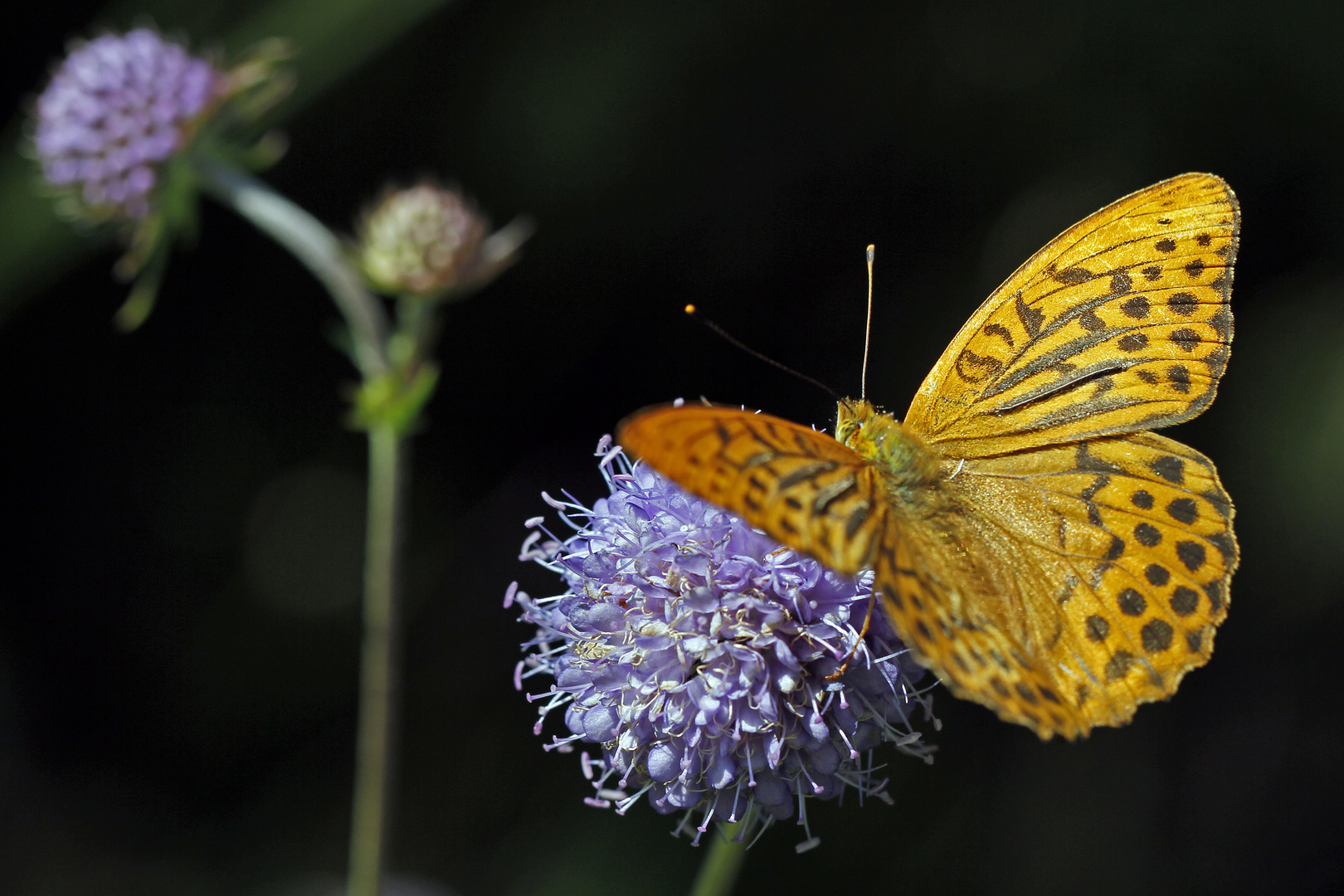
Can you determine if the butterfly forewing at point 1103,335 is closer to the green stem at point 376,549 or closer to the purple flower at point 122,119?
the green stem at point 376,549

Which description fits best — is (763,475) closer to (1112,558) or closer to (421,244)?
(1112,558)

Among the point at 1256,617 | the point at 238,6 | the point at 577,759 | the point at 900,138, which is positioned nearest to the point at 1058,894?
the point at 1256,617

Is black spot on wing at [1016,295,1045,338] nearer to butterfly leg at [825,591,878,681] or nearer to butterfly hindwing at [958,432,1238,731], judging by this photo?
butterfly hindwing at [958,432,1238,731]

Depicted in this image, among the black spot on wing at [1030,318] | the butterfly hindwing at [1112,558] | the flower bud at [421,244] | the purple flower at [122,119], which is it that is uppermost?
the purple flower at [122,119]

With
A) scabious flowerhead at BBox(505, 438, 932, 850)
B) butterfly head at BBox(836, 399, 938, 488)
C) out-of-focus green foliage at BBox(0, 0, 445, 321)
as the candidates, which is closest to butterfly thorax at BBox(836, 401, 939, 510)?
butterfly head at BBox(836, 399, 938, 488)

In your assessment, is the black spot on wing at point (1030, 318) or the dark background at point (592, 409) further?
the dark background at point (592, 409)

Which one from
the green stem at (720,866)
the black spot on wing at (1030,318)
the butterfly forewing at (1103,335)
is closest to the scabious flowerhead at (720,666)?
the green stem at (720,866)
